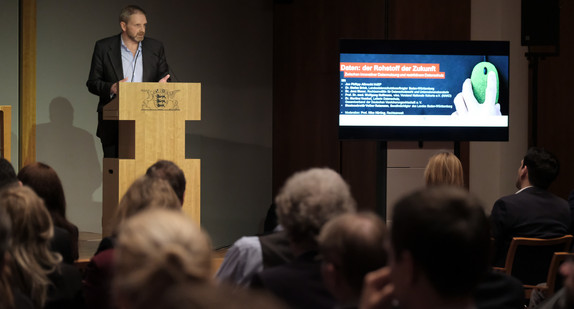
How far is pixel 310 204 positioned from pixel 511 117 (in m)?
6.17

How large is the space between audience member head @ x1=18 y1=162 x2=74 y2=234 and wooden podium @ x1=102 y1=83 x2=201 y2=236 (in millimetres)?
1626

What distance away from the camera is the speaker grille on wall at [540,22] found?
24.6ft

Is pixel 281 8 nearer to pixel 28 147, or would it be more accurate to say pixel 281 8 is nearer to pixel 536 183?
pixel 28 147

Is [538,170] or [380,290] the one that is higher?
[538,170]

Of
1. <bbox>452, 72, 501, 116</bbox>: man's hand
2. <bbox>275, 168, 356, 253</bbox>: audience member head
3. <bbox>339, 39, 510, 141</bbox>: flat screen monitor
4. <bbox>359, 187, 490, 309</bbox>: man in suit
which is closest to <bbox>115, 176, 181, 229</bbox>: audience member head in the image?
<bbox>275, 168, 356, 253</bbox>: audience member head

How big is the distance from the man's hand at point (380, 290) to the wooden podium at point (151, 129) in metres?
3.71

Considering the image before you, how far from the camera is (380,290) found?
1.78 metres

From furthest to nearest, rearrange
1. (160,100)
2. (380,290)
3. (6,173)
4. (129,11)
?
(129,11) < (160,100) < (6,173) < (380,290)

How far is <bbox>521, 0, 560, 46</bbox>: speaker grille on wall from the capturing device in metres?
7.50

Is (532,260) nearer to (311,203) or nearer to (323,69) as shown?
(311,203)

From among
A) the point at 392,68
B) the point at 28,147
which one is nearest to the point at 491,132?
the point at 392,68

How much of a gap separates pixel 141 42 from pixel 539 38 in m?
3.89

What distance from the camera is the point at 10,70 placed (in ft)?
22.1

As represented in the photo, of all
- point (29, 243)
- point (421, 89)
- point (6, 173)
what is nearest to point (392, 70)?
point (421, 89)
